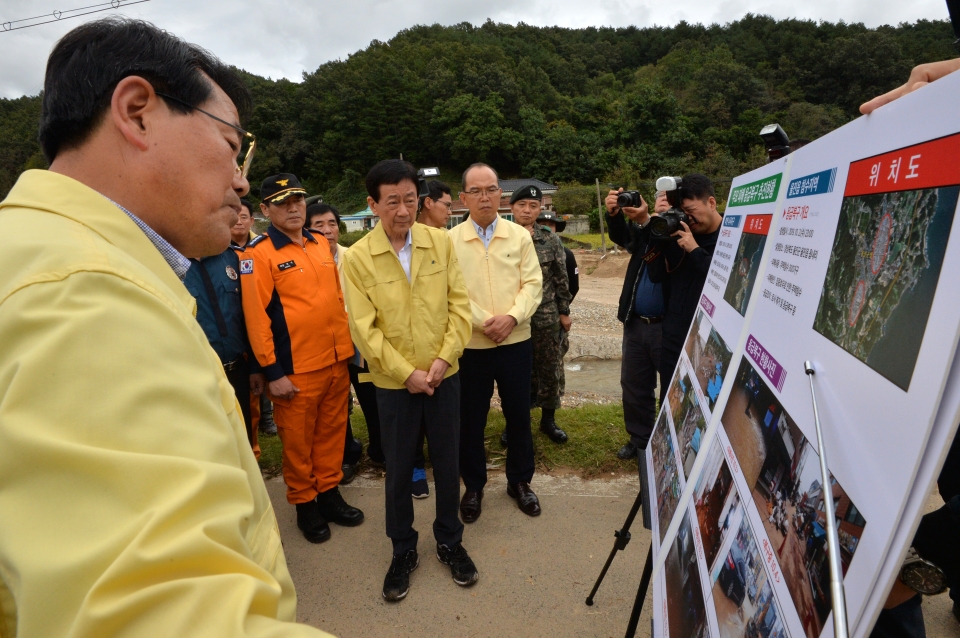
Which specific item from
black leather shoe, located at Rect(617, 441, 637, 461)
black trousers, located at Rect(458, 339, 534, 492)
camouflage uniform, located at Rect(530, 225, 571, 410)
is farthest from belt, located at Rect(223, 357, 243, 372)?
black leather shoe, located at Rect(617, 441, 637, 461)

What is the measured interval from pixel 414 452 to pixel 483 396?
0.69 metres

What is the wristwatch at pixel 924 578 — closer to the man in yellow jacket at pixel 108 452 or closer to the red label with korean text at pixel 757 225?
the red label with korean text at pixel 757 225

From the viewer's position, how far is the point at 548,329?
4145 millimetres

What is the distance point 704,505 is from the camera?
3.69 feet

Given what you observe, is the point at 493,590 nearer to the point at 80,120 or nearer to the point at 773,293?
the point at 773,293

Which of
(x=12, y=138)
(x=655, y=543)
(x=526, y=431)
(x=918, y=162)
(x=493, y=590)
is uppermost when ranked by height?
(x=12, y=138)

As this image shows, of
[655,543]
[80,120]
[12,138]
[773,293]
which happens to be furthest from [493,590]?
[12,138]

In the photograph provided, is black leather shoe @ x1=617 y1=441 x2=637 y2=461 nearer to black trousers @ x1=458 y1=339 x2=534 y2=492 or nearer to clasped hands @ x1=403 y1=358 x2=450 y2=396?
black trousers @ x1=458 y1=339 x2=534 y2=492

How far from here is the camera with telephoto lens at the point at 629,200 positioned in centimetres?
309

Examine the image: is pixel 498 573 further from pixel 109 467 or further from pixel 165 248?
pixel 109 467

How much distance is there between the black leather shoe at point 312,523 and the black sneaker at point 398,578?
2.04ft

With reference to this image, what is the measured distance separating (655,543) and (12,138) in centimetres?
3637

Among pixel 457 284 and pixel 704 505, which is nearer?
pixel 704 505

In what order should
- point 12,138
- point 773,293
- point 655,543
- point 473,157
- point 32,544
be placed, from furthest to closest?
point 473,157, point 12,138, point 655,543, point 773,293, point 32,544
